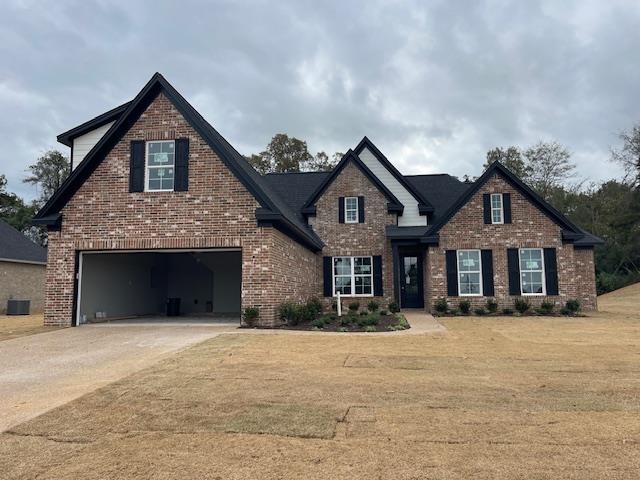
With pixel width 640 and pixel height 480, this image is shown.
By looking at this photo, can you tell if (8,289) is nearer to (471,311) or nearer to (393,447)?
(471,311)

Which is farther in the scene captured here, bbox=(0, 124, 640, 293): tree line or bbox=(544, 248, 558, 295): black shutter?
bbox=(0, 124, 640, 293): tree line

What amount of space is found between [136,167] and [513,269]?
13.5m

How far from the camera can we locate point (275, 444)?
409 cm

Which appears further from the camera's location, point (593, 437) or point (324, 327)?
point (324, 327)

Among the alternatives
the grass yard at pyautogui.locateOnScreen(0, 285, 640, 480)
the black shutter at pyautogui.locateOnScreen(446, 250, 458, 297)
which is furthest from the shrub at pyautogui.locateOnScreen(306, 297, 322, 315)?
the grass yard at pyautogui.locateOnScreen(0, 285, 640, 480)

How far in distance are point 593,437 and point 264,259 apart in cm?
947

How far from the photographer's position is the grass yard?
142 inches

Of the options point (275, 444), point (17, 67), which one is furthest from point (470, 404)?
point (17, 67)

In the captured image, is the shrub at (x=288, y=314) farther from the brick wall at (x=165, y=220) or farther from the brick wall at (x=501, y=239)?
the brick wall at (x=501, y=239)

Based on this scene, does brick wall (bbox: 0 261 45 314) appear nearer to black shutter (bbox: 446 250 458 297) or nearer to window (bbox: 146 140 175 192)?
window (bbox: 146 140 175 192)

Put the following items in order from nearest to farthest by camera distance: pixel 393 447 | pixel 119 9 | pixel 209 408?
pixel 393 447 < pixel 209 408 < pixel 119 9

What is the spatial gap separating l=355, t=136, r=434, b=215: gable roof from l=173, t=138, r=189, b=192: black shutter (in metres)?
9.70

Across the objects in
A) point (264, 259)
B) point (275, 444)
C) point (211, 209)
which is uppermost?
point (211, 209)

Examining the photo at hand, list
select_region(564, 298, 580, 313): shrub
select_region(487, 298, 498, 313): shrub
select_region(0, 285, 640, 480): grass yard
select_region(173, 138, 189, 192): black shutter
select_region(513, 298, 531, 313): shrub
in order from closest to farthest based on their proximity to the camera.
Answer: select_region(0, 285, 640, 480): grass yard, select_region(173, 138, 189, 192): black shutter, select_region(564, 298, 580, 313): shrub, select_region(513, 298, 531, 313): shrub, select_region(487, 298, 498, 313): shrub
